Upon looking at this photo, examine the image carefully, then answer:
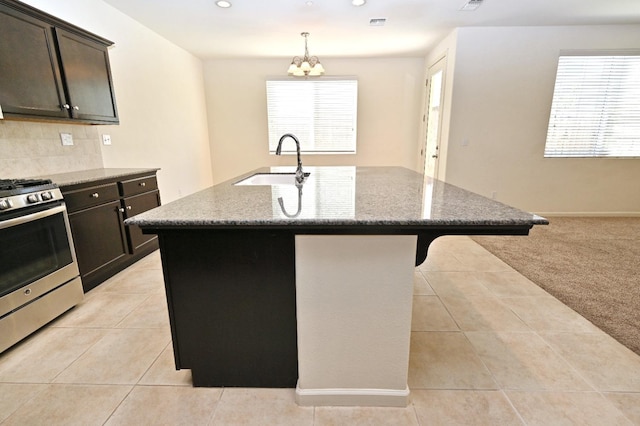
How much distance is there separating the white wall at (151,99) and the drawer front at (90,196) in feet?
2.50

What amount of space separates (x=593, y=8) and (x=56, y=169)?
5672 millimetres

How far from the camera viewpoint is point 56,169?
99.3 inches

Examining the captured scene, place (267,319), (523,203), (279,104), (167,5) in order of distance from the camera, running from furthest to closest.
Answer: (279,104), (523,203), (167,5), (267,319)

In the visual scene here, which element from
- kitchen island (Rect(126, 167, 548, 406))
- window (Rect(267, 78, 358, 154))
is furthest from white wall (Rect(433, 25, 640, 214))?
kitchen island (Rect(126, 167, 548, 406))

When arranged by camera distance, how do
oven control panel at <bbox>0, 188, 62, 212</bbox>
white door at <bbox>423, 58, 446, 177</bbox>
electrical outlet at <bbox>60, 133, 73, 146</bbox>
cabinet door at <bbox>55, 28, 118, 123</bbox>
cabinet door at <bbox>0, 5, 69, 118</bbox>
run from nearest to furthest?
oven control panel at <bbox>0, 188, 62, 212</bbox> < cabinet door at <bbox>0, 5, 69, 118</bbox> < cabinet door at <bbox>55, 28, 118, 123</bbox> < electrical outlet at <bbox>60, 133, 73, 146</bbox> < white door at <bbox>423, 58, 446, 177</bbox>

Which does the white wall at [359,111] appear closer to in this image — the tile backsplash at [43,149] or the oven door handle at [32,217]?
the tile backsplash at [43,149]

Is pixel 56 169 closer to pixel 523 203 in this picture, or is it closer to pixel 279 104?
pixel 279 104

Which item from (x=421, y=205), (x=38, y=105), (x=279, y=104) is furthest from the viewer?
(x=279, y=104)

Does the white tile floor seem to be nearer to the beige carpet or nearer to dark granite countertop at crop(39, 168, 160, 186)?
the beige carpet

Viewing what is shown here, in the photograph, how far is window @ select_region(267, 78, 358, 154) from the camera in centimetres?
531

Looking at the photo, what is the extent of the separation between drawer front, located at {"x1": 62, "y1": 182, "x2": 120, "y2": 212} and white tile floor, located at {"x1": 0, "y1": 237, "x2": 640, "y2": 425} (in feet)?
2.41

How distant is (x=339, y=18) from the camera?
3467 millimetres

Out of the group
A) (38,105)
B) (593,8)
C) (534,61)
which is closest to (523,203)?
(534,61)

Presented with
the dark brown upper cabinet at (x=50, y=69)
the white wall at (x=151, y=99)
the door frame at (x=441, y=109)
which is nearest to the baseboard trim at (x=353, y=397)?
the dark brown upper cabinet at (x=50, y=69)
